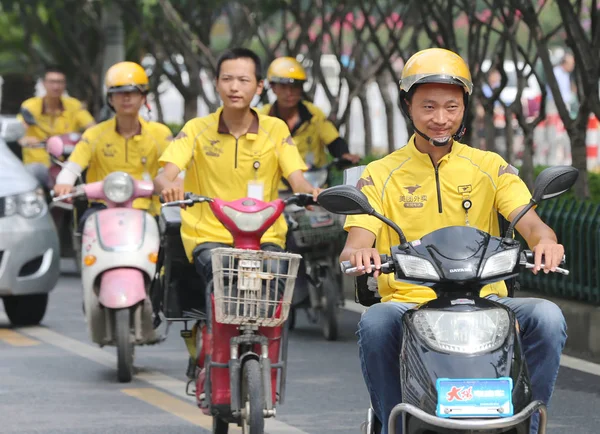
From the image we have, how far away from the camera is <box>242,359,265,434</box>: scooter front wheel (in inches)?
251

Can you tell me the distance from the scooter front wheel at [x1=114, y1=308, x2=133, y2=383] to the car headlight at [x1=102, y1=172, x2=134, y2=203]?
0.74 meters

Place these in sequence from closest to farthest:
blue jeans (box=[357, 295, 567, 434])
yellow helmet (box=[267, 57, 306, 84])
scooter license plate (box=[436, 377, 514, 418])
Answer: scooter license plate (box=[436, 377, 514, 418]) → blue jeans (box=[357, 295, 567, 434]) → yellow helmet (box=[267, 57, 306, 84])

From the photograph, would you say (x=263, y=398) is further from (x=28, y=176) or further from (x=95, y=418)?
(x=28, y=176)

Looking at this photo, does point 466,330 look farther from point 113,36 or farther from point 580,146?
point 113,36

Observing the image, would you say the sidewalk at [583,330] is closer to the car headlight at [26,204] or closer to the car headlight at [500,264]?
the car headlight at [26,204]

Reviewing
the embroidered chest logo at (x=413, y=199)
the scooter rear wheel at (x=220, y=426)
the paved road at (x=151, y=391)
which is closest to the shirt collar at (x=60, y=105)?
the paved road at (x=151, y=391)

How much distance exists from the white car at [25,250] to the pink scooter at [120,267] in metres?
1.88

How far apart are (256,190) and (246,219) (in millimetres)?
824

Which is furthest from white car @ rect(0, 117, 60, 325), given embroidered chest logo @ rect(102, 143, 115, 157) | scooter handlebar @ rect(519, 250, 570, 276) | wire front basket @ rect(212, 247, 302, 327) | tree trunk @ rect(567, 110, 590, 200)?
scooter handlebar @ rect(519, 250, 570, 276)

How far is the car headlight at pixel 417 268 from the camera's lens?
4.86 metres

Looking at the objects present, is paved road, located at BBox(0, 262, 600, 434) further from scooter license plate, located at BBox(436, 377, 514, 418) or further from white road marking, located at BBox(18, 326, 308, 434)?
scooter license plate, located at BBox(436, 377, 514, 418)

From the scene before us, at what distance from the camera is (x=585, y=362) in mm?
9750

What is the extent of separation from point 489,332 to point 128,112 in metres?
5.95

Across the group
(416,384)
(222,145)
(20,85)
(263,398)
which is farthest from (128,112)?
(20,85)
